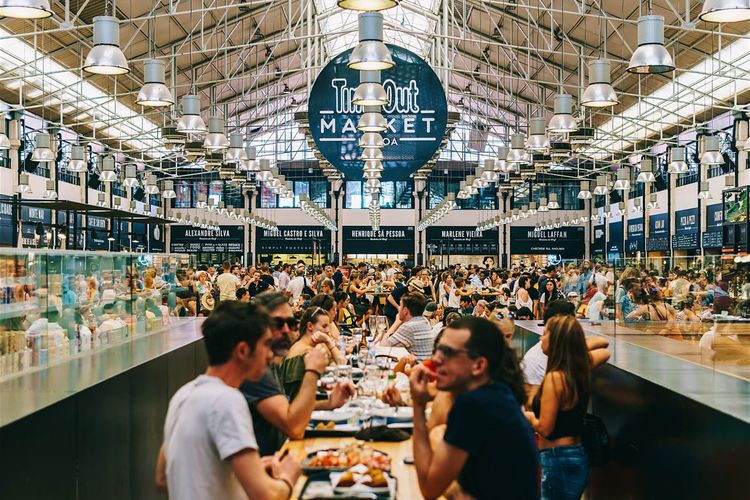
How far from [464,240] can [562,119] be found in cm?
3250

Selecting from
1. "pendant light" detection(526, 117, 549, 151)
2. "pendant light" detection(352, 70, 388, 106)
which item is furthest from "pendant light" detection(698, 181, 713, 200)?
"pendant light" detection(352, 70, 388, 106)

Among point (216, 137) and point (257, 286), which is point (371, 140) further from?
point (257, 286)

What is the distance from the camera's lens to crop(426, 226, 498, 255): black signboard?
4275 cm

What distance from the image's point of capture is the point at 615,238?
38062 millimetres

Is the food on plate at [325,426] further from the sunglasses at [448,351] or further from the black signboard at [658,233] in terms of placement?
the black signboard at [658,233]

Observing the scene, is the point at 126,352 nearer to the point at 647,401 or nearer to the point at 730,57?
the point at 647,401

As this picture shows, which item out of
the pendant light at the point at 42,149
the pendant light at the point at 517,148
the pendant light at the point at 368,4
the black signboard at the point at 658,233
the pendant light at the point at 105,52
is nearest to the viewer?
the pendant light at the point at 368,4

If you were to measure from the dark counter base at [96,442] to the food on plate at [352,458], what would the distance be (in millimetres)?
Result: 1080

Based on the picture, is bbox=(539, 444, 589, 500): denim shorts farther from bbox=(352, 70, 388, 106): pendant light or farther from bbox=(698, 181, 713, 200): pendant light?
bbox=(698, 181, 713, 200): pendant light

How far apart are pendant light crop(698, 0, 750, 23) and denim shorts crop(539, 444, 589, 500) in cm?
361

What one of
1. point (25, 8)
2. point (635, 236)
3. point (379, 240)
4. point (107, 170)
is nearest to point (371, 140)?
point (25, 8)

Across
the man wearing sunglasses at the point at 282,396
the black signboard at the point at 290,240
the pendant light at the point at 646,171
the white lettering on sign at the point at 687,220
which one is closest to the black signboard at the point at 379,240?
the black signboard at the point at 290,240

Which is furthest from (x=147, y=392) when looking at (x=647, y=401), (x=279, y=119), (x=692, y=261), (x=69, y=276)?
(x=279, y=119)

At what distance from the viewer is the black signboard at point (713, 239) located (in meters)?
24.2
